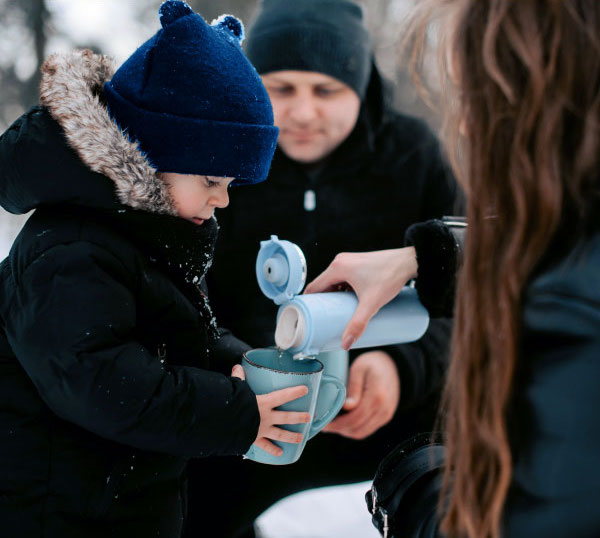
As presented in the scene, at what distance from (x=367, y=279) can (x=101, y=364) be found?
485 millimetres

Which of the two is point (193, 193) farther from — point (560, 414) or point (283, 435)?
point (560, 414)

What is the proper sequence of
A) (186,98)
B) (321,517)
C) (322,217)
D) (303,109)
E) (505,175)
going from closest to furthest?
1. (505,175)
2. (186,98)
3. (303,109)
4. (322,217)
5. (321,517)

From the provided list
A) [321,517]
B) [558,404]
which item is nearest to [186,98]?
[558,404]

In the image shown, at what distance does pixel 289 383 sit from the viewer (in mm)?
1078

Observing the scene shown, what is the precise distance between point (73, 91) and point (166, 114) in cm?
16

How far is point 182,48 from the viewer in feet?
3.60

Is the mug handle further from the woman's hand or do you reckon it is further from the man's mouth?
the man's mouth

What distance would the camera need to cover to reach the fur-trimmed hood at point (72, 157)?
1.04 meters

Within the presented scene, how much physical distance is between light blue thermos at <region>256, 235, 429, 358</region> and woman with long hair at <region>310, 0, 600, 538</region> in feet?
1.22

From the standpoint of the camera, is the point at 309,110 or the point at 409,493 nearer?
the point at 409,493

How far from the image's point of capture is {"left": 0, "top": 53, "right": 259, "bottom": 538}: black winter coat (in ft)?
3.20

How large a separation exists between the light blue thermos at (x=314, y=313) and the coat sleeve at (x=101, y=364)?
0.56 feet

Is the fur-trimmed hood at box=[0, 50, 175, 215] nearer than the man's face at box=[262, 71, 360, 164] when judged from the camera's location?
Yes

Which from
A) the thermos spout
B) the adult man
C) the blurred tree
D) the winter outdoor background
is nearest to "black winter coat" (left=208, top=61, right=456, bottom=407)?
the adult man
